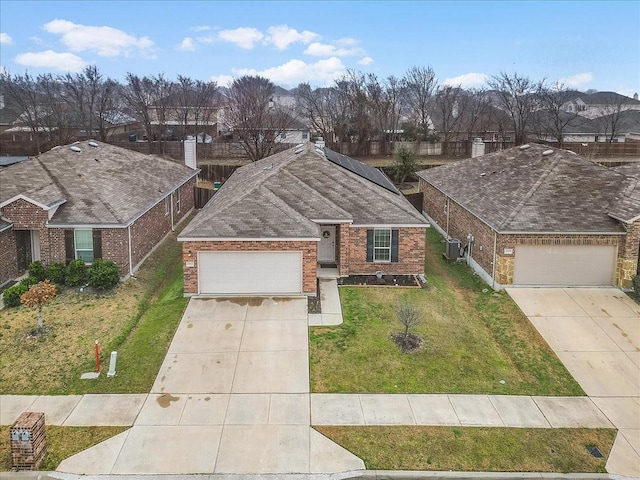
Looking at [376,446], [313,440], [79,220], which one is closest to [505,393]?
[376,446]

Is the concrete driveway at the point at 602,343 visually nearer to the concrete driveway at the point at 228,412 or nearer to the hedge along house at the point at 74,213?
the concrete driveway at the point at 228,412

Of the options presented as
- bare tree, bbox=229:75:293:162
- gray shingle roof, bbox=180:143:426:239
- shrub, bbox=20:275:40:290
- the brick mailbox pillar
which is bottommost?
the brick mailbox pillar

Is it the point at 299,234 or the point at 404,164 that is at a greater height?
the point at 404,164

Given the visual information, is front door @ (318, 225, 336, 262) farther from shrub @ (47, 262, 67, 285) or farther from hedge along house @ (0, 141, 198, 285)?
shrub @ (47, 262, 67, 285)

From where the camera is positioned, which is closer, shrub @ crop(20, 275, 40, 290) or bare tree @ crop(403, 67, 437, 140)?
shrub @ crop(20, 275, 40, 290)

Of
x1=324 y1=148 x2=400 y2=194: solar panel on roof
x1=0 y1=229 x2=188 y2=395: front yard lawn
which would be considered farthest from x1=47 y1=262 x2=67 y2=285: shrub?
x1=324 y1=148 x2=400 y2=194: solar panel on roof

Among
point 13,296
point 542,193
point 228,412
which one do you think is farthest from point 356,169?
point 228,412

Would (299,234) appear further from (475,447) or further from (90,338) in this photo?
(475,447)

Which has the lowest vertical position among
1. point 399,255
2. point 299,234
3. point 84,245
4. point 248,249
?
point 399,255
